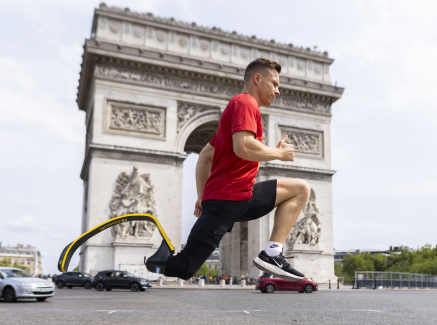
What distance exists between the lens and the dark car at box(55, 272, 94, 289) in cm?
2503

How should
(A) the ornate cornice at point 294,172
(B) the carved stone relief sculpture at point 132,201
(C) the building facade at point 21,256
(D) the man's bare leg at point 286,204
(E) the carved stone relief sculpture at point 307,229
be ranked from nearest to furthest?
(D) the man's bare leg at point 286,204
(B) the carved stone relief sculpture at point 132,201
(E) the carved stone relief sculpture at point 307,229
(A) the ornate cornice at point 294,172
(C) the building facade at point 21,256

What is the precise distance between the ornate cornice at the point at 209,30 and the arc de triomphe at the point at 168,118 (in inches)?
3.1

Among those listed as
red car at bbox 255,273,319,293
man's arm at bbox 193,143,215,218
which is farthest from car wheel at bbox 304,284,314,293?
man's arm at bbox 193,143,215,218

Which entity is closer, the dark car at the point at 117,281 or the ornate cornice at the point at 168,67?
the dark car at the point at 117,281

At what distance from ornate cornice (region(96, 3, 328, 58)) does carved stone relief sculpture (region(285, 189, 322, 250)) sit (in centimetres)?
957

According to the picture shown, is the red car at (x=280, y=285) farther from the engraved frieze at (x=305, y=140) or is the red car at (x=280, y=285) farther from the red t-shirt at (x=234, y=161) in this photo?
Answer: the red t-shirt at (x=234, y=161)

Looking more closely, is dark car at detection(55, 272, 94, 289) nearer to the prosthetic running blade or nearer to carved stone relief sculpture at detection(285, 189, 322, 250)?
carved stone relief sculpture at detection(285, 189, 322, 250)

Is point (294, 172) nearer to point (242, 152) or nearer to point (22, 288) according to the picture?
point (22, 288)

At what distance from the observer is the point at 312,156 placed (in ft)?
99.0

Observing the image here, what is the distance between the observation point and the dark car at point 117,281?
21453 millimetres

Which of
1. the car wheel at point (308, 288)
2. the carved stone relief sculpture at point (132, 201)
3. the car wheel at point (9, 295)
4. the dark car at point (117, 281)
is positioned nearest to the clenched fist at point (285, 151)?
the car wheel at point (9, 295)

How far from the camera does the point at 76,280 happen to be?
26547 millimetres

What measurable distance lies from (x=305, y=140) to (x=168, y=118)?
9.04 m

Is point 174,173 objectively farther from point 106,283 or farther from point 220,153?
point 220,153
